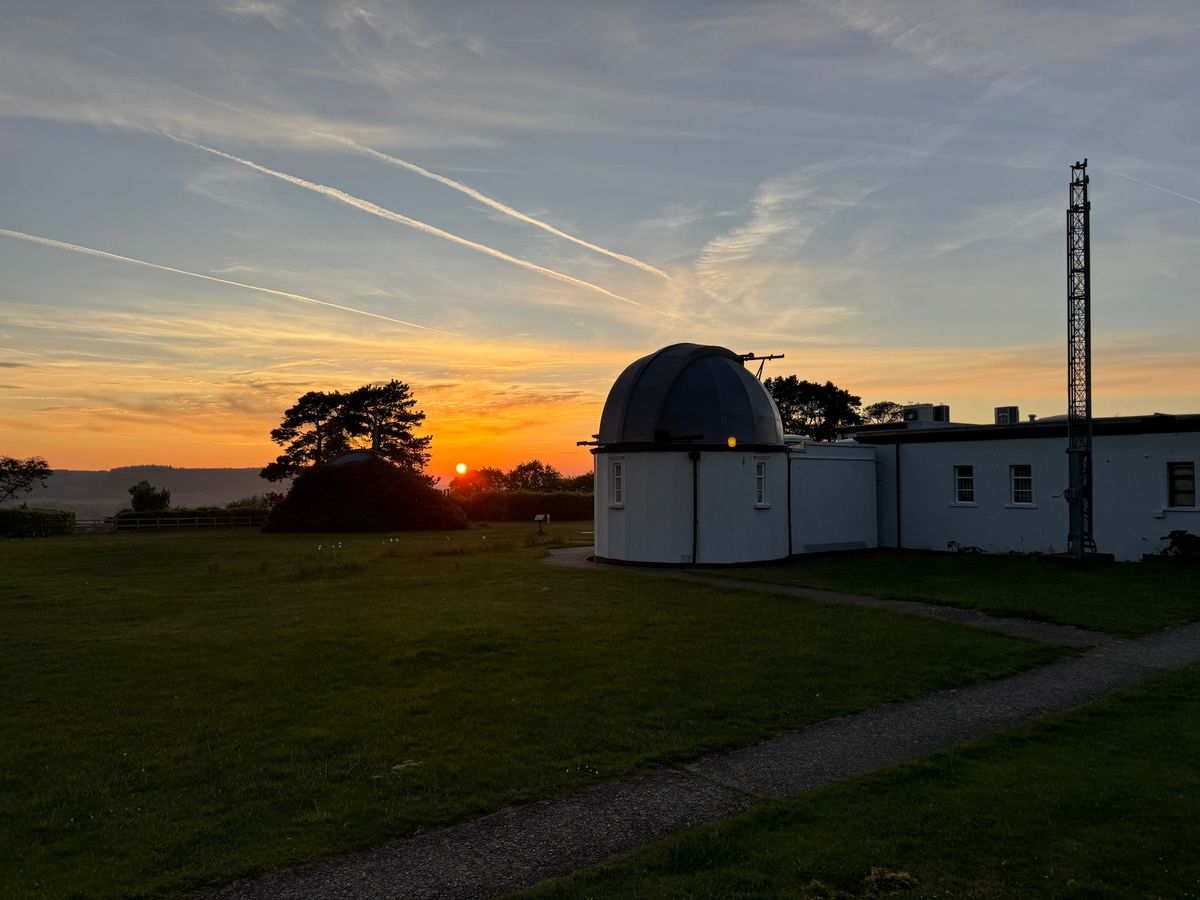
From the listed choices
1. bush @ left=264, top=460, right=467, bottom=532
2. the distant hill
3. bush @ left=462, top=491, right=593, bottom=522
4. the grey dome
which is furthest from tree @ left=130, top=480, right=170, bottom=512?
the distant hill

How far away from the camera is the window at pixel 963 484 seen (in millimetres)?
28828

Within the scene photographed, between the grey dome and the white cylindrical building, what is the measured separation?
34 millimetres

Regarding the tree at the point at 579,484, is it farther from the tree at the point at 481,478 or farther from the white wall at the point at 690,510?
the white wall at the point at 690,510

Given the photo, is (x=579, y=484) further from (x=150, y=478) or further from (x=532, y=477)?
(x=150, y=478)

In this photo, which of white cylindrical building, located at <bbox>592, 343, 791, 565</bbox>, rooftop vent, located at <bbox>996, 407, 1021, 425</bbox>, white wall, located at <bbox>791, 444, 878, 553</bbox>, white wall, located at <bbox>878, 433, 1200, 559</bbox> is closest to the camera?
white wall, located at <bbox>878, 433, 1200, 559</bbox>

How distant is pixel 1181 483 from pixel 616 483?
648 inches

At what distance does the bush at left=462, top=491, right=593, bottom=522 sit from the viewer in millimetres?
59469

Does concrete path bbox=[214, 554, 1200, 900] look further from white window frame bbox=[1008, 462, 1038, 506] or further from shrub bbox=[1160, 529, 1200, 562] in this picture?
white window frame bbox=[1008, 462, 1038, 506]

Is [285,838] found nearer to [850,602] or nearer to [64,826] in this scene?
[64,826]

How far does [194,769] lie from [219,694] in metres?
2.86

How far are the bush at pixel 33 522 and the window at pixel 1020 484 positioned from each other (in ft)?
165

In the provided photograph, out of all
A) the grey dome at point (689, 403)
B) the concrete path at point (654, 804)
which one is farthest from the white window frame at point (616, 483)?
the concrete path at point (654, 804)

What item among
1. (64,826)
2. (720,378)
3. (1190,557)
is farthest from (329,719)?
(1190,557)

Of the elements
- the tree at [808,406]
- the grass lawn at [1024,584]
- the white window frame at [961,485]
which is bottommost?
the grass lawn at [1024,584]
